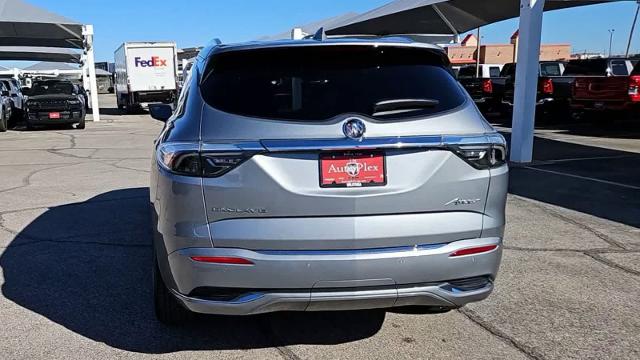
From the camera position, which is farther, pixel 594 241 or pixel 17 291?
pixel 594 241

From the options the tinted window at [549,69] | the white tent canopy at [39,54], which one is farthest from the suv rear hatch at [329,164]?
the white tent canopy at [39,54]

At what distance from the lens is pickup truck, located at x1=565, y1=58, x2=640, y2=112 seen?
15.4 metres

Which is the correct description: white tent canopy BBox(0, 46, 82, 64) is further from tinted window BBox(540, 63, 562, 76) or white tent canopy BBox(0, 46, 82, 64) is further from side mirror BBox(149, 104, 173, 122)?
side mirror BBox(149, 104, 173, 122)

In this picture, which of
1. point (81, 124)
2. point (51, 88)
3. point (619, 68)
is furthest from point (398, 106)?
point (51, 88)

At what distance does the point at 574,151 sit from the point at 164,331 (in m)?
11.2

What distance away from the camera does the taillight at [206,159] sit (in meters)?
2.73

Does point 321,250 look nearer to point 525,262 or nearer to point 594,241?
point 525,262

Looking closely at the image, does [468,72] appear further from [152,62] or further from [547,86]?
[152,62]

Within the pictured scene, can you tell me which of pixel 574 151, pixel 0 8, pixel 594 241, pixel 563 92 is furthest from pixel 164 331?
pixel 0 8

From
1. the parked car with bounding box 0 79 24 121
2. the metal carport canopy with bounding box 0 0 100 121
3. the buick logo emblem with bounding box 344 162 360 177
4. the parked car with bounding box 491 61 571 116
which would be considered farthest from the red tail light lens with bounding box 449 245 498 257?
the metal carport canopy with bounding box 0 0 100 121

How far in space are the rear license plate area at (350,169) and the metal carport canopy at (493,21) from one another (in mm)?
8683

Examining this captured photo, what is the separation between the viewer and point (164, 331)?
3.54 metres

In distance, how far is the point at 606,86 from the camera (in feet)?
52.5

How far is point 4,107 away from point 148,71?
11.5 m
